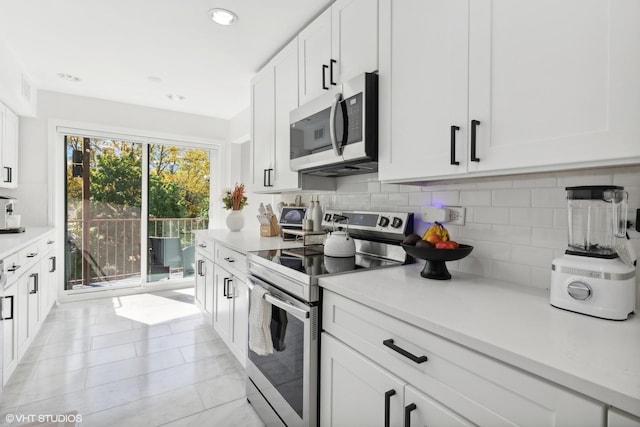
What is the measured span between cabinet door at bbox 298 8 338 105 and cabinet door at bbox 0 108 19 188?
9.56 ft

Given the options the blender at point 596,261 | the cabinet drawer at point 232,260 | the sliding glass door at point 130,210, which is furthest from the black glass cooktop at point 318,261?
the sliding glass door at point 130,210

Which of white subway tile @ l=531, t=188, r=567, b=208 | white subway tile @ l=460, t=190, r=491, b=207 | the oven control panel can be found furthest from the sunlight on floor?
white subway tile @ l=531, t=188, r=567, b=208

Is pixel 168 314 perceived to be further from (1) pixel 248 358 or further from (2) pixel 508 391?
(2) pixel 508 391

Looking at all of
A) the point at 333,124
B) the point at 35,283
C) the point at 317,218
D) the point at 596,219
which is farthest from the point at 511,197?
the point at 35,283

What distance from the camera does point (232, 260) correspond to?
7.82ft

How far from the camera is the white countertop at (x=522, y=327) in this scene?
0.64 m

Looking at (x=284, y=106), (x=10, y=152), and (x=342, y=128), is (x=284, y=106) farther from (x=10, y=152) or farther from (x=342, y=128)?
(x=10, y=152)

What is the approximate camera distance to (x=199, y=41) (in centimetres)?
248

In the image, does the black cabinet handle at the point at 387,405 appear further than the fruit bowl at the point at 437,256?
No

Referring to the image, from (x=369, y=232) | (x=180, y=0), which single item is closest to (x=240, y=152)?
(x=180, y=0)

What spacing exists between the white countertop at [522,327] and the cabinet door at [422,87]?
48cm

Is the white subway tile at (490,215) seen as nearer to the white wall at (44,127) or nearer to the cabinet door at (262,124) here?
the cabinet door at (262,124)

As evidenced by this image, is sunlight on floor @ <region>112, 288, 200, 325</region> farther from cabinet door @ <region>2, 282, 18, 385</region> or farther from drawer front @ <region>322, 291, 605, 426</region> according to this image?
drawer front @ <region>322, 291, 605, 426</region>

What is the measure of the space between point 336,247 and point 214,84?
244 cm
